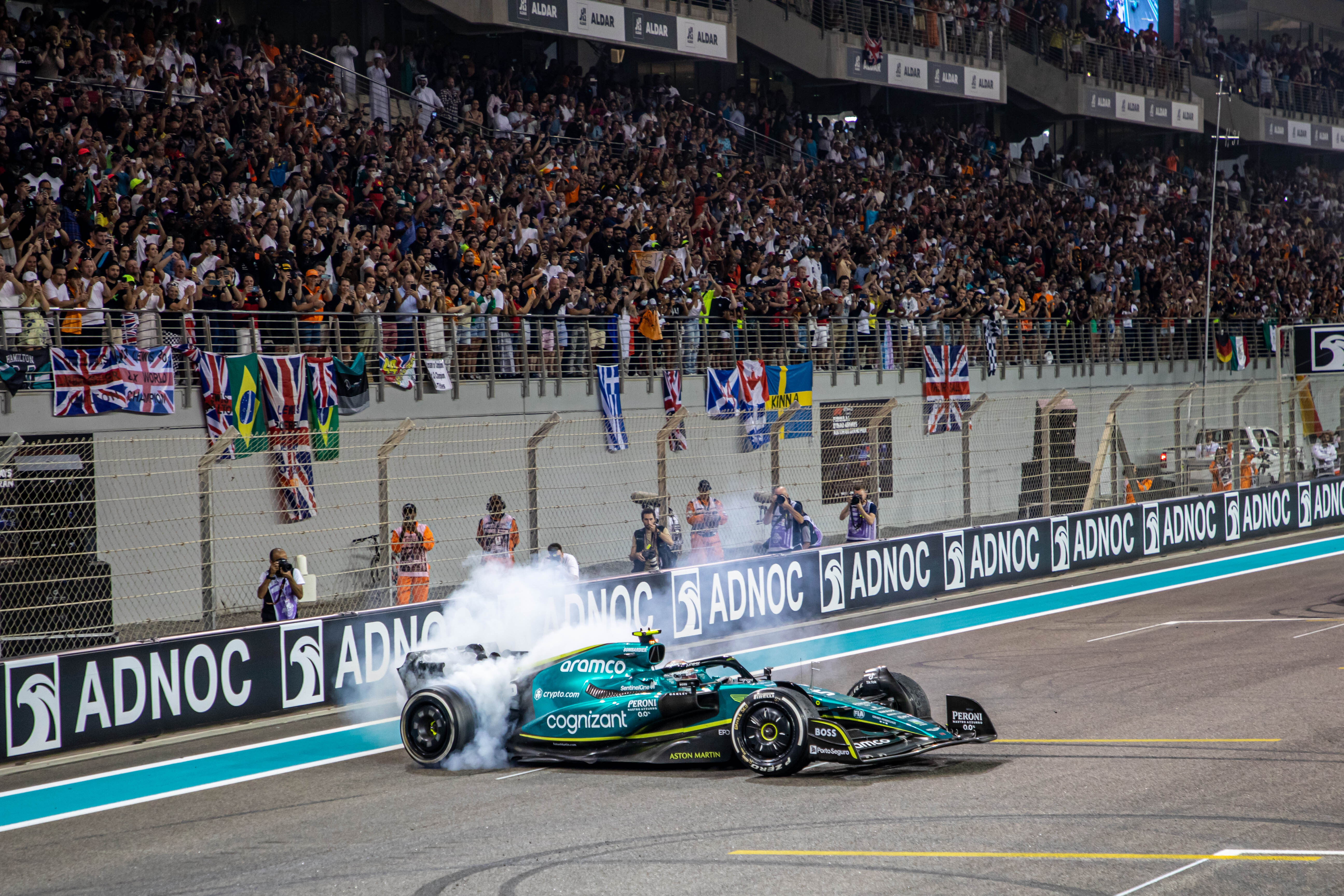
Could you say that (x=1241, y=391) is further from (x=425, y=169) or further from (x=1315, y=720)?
(x=1315, y=720)

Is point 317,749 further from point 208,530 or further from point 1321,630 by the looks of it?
point 1321,630

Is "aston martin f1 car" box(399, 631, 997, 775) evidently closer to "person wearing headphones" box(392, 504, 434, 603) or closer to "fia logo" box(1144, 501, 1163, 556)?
"person wearing headphones" box(392, 504, 434, 603)

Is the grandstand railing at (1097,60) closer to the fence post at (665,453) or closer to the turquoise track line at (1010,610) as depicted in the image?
the turquoise track line at (1010,610)

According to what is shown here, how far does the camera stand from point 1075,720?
10211 millimetres

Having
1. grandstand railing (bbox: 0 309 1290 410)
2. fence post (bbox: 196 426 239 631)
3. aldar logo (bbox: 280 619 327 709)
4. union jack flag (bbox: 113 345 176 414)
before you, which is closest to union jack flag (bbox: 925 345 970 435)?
grandstand railing (bbox: 0 309 1290 410)

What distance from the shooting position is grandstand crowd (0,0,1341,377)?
15992mm

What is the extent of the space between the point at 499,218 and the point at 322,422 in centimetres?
554

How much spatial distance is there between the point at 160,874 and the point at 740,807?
→ 3.07 m

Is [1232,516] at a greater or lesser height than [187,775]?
greater

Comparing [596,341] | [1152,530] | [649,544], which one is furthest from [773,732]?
[1152,530]

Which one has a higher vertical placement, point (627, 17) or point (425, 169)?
point (627, 17)

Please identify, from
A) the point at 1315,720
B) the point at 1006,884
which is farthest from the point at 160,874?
the point at 1315,720

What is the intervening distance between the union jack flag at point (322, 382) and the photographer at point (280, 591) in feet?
12.0

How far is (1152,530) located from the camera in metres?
22.0
